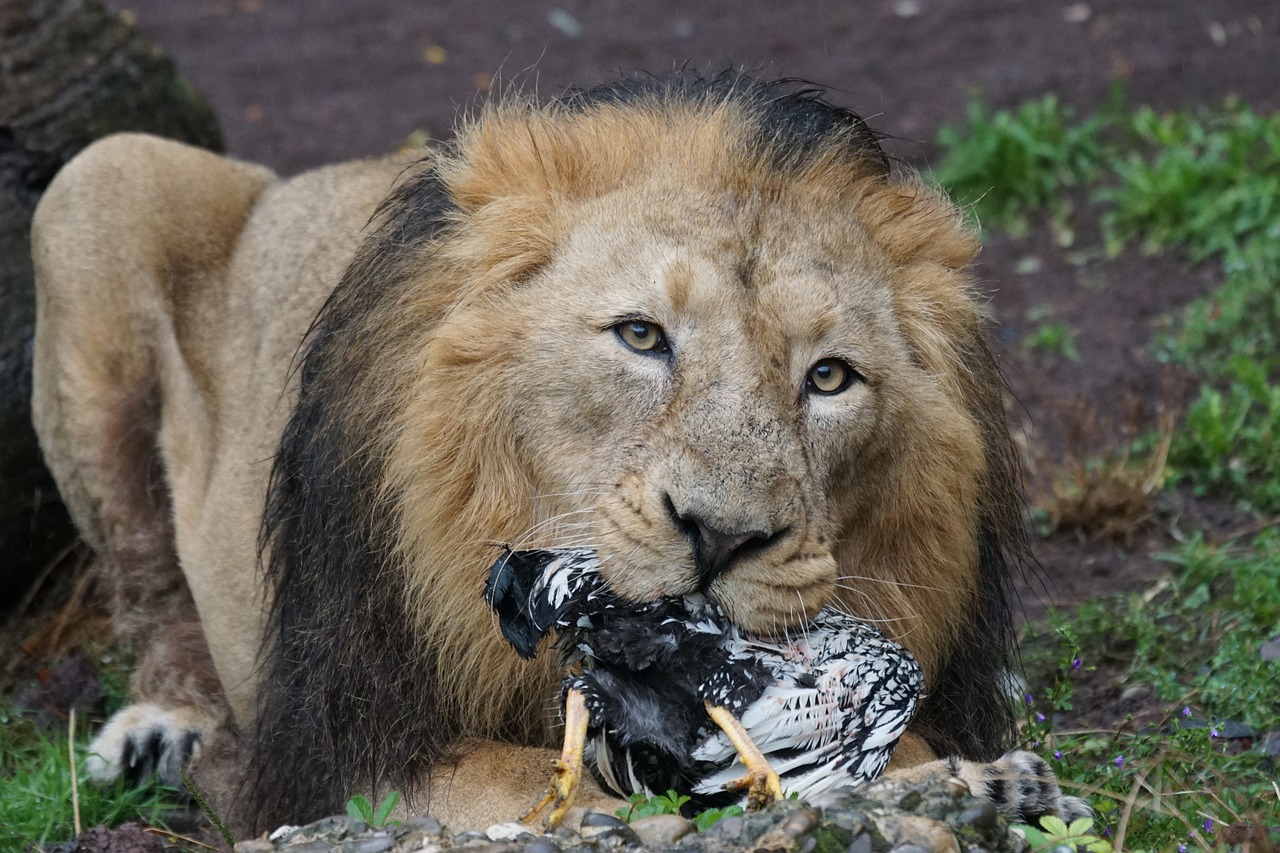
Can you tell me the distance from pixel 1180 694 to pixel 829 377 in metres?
1.64

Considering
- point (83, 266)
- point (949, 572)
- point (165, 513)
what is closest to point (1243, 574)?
point (949, 572)

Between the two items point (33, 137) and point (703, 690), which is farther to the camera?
point (33, 137)

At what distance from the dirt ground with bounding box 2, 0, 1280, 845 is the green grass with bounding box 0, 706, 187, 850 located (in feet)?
9.96

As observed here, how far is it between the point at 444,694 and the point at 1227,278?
4383 millimetres

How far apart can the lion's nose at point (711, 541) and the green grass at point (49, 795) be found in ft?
6.56

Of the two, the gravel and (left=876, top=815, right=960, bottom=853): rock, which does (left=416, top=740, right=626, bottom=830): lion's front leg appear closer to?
the gravel

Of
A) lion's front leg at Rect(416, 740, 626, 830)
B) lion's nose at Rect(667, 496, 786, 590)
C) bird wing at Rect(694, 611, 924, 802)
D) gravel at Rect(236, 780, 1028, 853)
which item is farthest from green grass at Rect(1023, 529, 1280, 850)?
lion's front leg at Rect(416, 740, 626, 830)

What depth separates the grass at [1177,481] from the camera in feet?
10.8

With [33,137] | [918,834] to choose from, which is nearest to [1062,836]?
[918,834]

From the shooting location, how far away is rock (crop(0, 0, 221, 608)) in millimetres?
5043

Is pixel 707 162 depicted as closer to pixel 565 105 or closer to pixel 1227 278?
pixel 565 105

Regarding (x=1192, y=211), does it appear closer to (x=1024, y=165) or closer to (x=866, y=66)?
(x=1024, y=165)

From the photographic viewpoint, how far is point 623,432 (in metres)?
2.73

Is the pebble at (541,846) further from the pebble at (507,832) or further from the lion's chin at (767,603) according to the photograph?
the lion's chin at (767,603)
